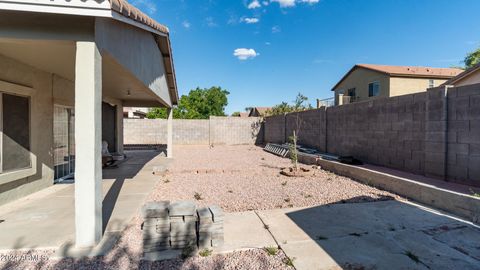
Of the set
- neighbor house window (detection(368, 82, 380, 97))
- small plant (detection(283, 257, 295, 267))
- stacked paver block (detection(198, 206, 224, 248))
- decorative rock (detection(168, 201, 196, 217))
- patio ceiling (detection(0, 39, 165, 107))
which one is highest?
neighbor house window (detection(368, 82, 380, 97))

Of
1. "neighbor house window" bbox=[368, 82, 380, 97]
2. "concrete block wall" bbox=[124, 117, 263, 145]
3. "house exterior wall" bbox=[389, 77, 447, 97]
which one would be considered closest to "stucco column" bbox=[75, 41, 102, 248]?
"concrete block wall" bbox=[124, 117, 263, 145]

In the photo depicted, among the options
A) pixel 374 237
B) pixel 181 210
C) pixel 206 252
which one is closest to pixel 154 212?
pixel 181 210

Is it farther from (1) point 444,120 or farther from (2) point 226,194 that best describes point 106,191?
(1) point 444,120

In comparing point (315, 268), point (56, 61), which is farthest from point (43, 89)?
point (315, 268)

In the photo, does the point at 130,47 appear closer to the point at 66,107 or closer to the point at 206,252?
the point at 66,107

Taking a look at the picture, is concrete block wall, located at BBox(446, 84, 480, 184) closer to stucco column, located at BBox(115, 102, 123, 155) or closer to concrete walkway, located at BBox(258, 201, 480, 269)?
concrete walkway, located at BBox(258, 201, 480, 269)

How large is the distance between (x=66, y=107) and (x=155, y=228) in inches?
217

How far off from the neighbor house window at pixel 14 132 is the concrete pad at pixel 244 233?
13.5ft

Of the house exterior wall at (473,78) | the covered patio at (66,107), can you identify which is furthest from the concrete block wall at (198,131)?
the house exterior wall at (473,78)

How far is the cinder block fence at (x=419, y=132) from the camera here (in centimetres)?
488

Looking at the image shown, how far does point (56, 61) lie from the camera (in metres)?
4.58

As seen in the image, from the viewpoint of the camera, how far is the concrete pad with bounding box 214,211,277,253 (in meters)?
3.12

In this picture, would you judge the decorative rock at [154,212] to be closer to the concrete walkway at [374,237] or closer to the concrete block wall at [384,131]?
the concrete walkway at [374,237]

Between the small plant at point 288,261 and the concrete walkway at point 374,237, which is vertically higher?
the concrete walkway at point 374,237
